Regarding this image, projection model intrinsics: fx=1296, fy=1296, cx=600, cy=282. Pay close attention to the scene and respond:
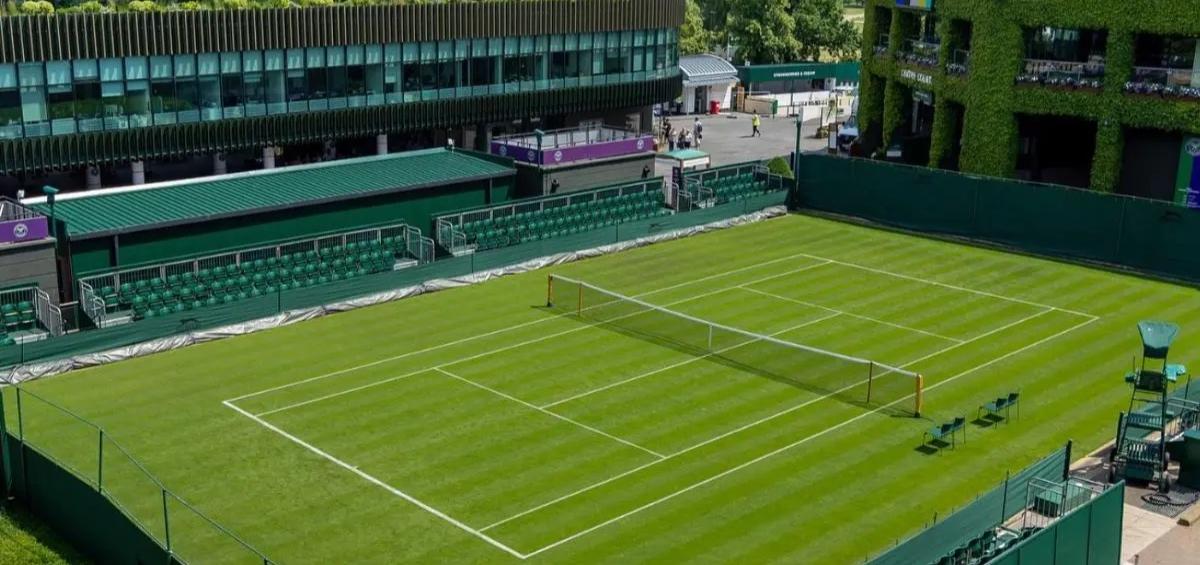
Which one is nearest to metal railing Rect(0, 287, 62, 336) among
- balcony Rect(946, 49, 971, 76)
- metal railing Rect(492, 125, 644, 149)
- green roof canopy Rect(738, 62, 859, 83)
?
metal railing Rect(492, 125, 644, 149)

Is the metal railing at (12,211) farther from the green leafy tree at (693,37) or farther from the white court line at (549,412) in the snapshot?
the green leafy tree at (693,37)

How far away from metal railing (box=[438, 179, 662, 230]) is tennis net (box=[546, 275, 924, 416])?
7242 millimetres

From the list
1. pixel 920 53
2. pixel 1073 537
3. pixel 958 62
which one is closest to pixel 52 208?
pixel 1073 537

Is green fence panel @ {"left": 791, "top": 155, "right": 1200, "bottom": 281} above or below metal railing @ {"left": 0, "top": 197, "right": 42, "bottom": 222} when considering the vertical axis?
below

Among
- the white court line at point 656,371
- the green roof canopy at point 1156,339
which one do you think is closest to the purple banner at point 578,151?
the white court line at point 656,371

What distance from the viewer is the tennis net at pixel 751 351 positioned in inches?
1340

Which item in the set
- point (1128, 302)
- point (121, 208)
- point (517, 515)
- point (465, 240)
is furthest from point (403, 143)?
point (517, 515)

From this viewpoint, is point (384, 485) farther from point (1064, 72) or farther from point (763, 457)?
point (1064, 72)

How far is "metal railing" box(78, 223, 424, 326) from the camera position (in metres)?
38.8

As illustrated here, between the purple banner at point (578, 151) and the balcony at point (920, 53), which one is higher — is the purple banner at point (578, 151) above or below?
below

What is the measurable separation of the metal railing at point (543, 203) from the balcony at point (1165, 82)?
2032 centimetres

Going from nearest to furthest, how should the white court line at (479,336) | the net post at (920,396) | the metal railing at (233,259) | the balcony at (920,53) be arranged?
the net post at (920,396) < the white court line at (479,336) < the metal railing at (233,259) < the balcony at (920,53)

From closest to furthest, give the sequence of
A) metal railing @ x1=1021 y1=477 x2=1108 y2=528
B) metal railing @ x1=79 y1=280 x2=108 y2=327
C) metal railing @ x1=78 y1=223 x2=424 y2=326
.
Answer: metal railing @ x1=1021 y1=477 x2=1108 y2=528 → metal railing @ x1=79 y1=280 x2=108 y2=327 → metal railing @ x1=78 y1=223 x2=424 y2=326

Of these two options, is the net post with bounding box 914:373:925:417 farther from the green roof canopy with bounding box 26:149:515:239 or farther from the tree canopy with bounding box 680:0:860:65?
the tree canopy with bounding box 680:0:860:65
